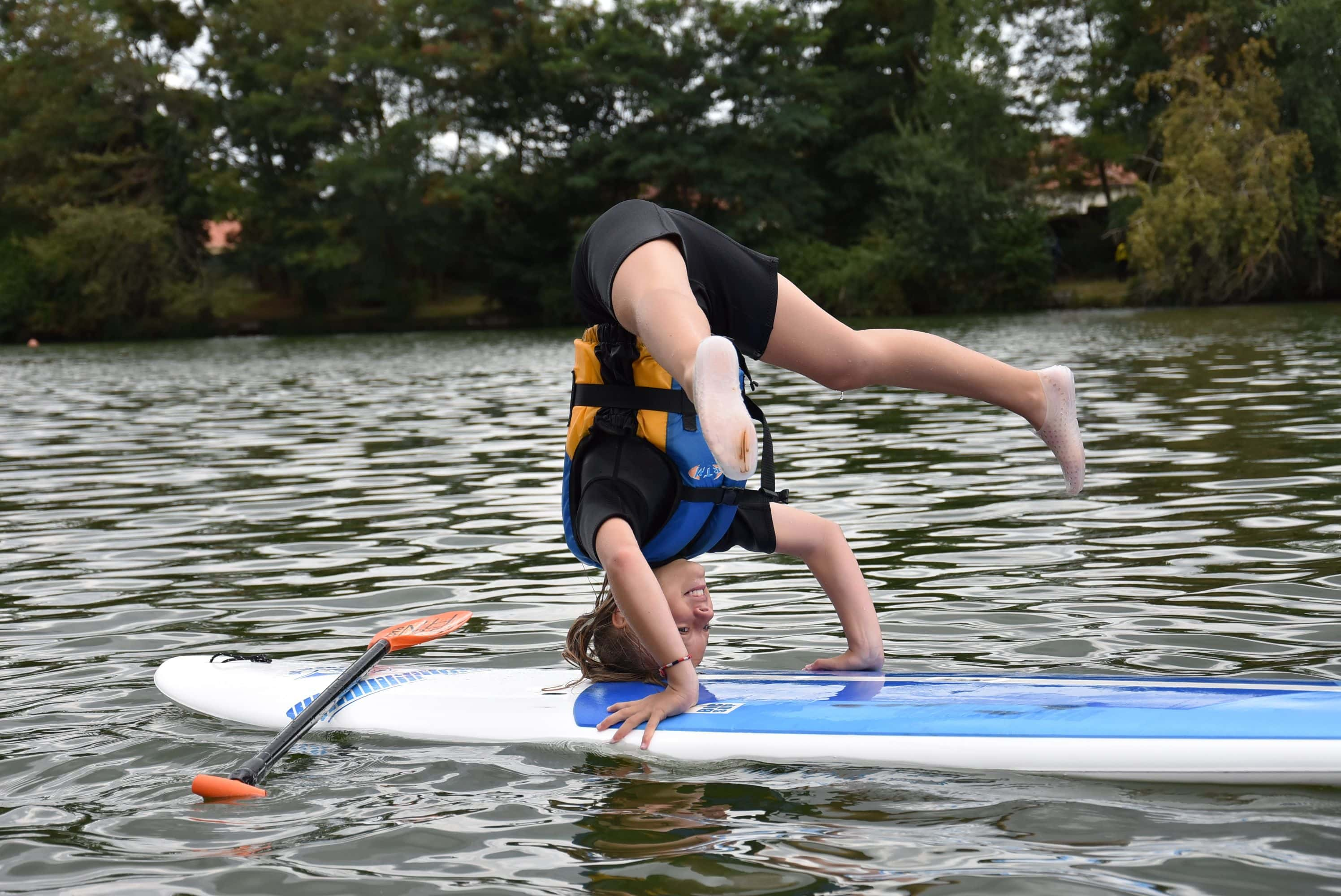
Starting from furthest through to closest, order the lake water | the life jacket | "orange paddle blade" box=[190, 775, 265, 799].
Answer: the life jacket, "orange paddle blade" box=[190, 775, 265, 799], the lake water

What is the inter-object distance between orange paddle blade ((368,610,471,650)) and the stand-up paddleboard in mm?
120

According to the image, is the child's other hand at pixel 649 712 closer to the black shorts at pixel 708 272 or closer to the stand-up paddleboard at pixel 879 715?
the stand-up paddleboard at pixel 879 715

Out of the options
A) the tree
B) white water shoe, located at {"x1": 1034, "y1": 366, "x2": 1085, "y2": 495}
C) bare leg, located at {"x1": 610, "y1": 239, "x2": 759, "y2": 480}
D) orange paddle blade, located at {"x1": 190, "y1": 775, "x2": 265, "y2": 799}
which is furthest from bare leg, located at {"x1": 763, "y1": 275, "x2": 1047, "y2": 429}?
the tree

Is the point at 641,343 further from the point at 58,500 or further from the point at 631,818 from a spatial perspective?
the point at 58,500

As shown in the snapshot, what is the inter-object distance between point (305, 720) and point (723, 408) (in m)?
1.50

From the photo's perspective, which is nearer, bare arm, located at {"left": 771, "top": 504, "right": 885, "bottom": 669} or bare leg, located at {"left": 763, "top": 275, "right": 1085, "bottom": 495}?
bare leg, located at {"left": 763, "top": 275, "right": 1085, "bottom": 495}

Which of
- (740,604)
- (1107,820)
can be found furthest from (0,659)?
(1107,820)

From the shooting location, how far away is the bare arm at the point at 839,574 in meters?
4.17

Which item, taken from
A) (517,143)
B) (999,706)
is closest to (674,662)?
(999,706)

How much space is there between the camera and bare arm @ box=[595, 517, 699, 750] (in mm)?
3598

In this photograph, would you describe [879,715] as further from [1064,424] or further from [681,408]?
[1064,424]

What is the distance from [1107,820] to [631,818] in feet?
3.53

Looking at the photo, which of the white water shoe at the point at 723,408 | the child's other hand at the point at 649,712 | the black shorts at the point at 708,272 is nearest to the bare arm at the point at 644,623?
the child's other hand at the point at 649,712

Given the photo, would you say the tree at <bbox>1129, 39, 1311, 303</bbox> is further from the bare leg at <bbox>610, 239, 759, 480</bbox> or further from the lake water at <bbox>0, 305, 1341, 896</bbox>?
the bare leg at <bbox>610, 239, 759, 480</bbox>
